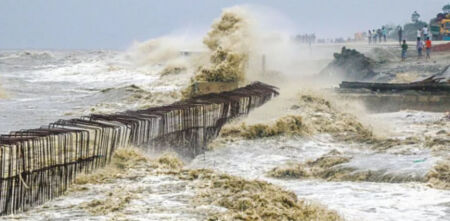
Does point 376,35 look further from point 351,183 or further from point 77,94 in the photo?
point 351,183

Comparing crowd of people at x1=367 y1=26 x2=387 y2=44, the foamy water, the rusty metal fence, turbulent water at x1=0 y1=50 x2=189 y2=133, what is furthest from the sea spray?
crowd of people at x1=367 y1=26 x2=387 y2=44

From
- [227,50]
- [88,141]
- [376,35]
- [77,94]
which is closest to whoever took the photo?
[88,141]

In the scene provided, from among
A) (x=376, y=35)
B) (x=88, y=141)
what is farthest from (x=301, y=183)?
(x=376, y=35)

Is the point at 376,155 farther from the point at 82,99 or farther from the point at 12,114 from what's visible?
the point at 82,99

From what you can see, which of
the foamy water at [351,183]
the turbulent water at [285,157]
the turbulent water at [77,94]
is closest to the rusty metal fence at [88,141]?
the turbulent water at [285,157]

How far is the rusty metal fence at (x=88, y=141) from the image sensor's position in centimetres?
789

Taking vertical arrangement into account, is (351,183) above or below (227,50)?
below

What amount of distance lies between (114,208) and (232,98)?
7.34m

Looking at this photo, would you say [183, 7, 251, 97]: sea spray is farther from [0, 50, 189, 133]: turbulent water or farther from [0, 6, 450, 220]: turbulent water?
[0, 50, 189, 133]: turbulent water

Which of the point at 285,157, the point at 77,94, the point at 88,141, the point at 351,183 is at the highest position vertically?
the point at 88,141

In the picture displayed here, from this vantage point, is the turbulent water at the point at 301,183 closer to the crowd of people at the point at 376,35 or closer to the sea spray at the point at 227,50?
the sea spray at the point at 227,50

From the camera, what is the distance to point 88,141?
9.30 metres

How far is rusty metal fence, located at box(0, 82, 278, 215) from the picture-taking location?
25.9 ft

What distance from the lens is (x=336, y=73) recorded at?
92.4ft
